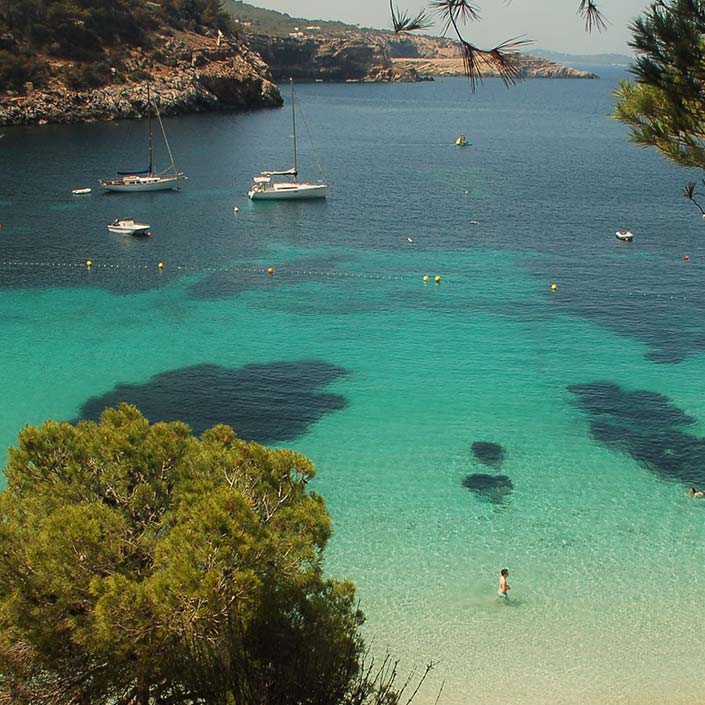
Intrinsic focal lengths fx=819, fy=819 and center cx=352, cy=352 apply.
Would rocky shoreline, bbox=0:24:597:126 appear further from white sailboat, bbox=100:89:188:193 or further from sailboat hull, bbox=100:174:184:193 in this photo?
sailboat hull, bbox=100:174:184:193

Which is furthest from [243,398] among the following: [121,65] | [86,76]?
[121,65]

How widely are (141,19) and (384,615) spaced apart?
399 ft

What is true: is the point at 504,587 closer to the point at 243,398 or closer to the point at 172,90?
the point at 243,398

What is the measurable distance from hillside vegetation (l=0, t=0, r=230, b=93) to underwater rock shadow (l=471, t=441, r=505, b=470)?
304 ft

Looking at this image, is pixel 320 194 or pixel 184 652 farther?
pixel 320 194

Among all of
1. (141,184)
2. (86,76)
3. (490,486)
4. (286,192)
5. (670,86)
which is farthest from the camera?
(86,76)

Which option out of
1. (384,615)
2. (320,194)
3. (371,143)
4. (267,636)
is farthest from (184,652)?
(371,143)

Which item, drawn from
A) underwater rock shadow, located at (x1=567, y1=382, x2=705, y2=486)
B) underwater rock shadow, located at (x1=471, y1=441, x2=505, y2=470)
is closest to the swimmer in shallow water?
underwater rock shadow, located at (x1=471, y1=441, x2=505, y2=470)

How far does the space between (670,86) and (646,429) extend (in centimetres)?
1827

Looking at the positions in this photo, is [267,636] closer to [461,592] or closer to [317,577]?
[317,577]

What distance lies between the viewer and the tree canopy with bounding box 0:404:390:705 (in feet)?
32.7

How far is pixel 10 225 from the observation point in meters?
54.4

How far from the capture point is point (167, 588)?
980 centimetres

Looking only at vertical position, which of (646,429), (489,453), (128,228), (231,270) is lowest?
(489,453)
